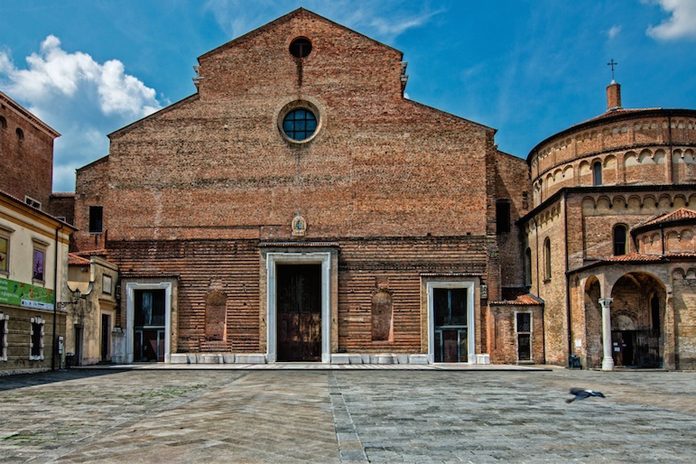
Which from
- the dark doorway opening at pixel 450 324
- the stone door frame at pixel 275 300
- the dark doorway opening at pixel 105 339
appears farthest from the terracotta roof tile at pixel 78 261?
the dark doorway opening at pixel 450 324

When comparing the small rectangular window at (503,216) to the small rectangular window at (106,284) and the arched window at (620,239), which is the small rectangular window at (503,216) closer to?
the arched window at (620,239)

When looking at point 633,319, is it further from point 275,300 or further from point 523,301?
point 275,300

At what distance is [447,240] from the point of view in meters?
33.1

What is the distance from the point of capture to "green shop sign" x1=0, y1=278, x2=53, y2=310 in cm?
2317

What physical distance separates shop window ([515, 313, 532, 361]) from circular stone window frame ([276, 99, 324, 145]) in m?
12.7

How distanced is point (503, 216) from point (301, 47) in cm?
1371

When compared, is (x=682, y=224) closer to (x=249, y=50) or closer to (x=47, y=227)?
(x=249, y=50)

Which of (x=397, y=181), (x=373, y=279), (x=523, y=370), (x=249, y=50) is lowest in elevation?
(x=523, y=370)

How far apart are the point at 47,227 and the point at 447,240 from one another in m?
17.0

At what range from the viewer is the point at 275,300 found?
33.2m

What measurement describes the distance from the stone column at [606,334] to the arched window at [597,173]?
31.0ft

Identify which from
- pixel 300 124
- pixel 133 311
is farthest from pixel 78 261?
pixel 300 124

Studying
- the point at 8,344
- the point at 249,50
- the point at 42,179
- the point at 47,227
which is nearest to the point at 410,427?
the point at 8,344

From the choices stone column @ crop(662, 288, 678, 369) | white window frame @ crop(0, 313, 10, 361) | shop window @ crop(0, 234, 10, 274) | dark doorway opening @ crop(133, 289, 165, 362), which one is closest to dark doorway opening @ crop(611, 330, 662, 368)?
stone column @ crop(662, 288, 678, 369)
